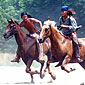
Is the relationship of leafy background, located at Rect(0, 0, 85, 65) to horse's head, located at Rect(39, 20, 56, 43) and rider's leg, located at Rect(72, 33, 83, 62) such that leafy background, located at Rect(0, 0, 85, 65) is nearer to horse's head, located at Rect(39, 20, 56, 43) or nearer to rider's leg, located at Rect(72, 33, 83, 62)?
rider's leg, located at Rect(72, 33, 83, 62)

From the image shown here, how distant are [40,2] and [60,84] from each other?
32.7 m

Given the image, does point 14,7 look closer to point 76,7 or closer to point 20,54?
point 76,7

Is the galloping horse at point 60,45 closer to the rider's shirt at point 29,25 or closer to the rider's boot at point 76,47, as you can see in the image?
the rider's boot at point 76,47

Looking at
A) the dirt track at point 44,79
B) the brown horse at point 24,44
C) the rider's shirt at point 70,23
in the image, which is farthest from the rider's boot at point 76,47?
the brown horse at point 24,44

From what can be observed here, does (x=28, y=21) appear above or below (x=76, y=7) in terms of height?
above

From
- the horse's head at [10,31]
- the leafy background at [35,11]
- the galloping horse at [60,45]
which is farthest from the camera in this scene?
the leafy background at [35,11]

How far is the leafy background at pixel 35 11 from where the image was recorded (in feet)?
135

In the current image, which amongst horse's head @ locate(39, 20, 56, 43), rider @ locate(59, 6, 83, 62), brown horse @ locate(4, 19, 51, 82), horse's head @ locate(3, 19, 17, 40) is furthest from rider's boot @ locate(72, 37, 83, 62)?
horse's head @ locate(3, 19, 17, 40)

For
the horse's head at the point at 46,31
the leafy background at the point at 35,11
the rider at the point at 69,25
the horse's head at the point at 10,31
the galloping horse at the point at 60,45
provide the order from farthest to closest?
the leafy background at the point at 35,11, the horse's head at the point at 10,31, the rider at the point at 69,25, the galloping horse at the point at 60,45, the horse's head at the point at 46,31

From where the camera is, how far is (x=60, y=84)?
13938 millimetres

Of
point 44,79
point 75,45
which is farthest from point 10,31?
point 75,45

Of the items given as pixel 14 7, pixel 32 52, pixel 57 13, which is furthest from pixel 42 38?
pixel 14 7

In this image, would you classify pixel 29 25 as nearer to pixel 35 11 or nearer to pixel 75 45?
pixel 75 45

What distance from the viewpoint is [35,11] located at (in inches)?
1806
